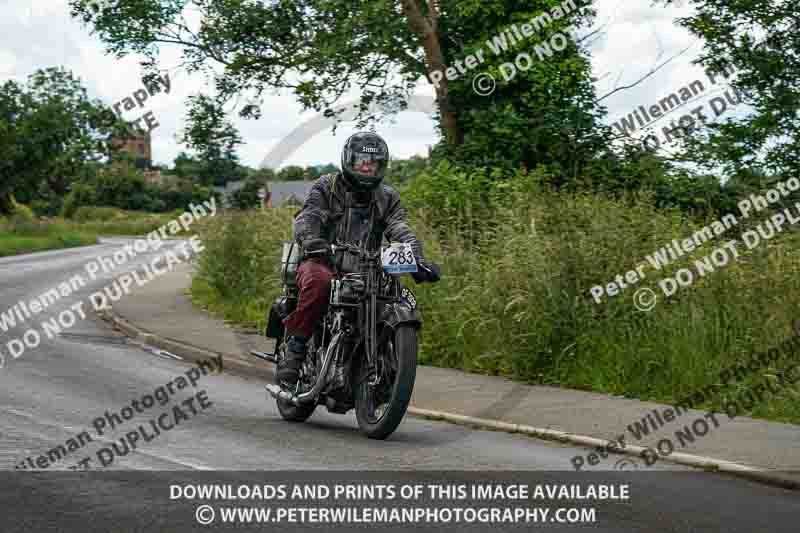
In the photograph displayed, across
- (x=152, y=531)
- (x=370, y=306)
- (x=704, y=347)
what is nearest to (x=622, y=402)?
(x=704, y=347)

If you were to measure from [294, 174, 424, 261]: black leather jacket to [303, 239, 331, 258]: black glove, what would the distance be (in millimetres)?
225

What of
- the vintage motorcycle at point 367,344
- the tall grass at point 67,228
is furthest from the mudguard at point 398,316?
the tall grass at point 67,228

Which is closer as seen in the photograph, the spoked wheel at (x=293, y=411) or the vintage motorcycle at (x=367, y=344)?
the vintage motorcycle at (x=367, y=344)

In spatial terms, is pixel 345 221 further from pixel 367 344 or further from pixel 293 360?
pixel 293 360

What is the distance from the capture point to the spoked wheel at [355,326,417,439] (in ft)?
27.4

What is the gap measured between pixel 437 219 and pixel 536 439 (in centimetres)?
785

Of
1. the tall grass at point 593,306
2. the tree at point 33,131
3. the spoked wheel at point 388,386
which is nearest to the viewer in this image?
the spoked wheel at point 388,386

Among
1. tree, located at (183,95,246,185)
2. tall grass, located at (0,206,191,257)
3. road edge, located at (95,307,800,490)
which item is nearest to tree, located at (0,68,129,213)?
tall grass, located at (0,206,191,257)

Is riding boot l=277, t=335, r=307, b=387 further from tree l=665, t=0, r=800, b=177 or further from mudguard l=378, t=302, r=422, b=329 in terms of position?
tree l=665, t=0, r=800, b=177

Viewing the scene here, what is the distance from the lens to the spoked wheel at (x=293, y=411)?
982cm

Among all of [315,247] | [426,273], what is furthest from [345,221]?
[426,273]

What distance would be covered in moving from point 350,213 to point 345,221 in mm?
75

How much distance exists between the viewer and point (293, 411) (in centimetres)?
993

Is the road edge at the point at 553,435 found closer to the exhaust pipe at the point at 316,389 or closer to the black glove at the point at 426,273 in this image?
the exhaust pipe at the point at 316,389
